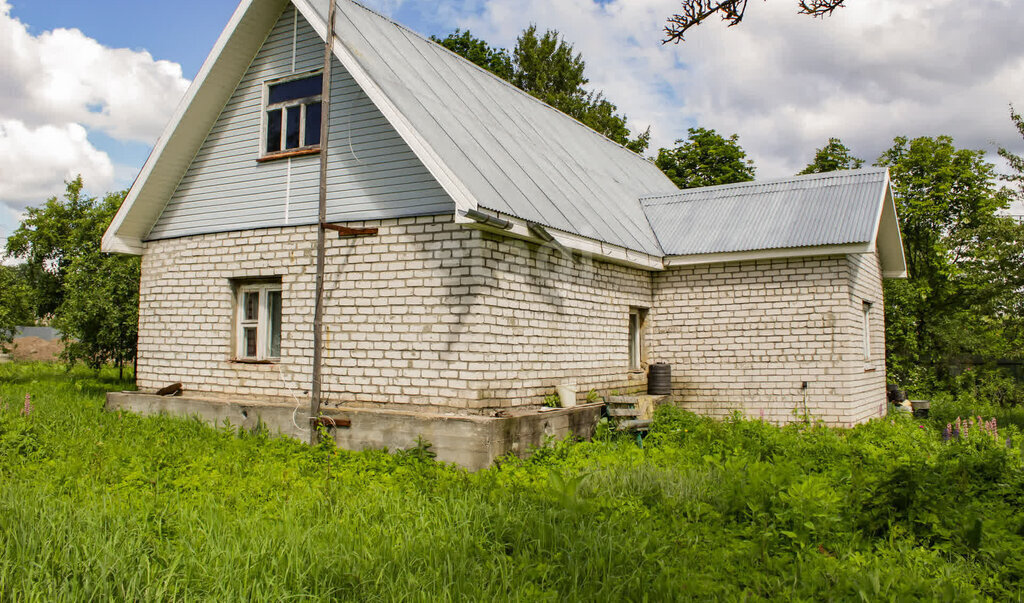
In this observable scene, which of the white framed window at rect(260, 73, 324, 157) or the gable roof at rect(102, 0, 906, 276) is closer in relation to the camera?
the gable roof at rect(102, 0, 906, 276)

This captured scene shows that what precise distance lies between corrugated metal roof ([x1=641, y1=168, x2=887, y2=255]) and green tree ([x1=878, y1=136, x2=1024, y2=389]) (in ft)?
34.7

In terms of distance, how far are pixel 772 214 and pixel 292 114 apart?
8.40 m

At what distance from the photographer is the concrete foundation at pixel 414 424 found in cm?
803

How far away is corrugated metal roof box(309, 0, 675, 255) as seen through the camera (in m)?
8.92

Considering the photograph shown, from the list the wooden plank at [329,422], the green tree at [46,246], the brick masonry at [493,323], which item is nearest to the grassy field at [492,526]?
the wooden plank at [329,422]

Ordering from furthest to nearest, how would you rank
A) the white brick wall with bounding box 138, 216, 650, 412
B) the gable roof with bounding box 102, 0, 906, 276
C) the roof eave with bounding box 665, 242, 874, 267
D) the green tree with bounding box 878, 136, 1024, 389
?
the green tree with bounding box 878, 136, 1024, 389, the roof eave with bounding box 665, 242, 874, 267, the gable roof with bounding box 102, 0, 906, 276, the white brick wall with bounding box 138, 216, 650, 412

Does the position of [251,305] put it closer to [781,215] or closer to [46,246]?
[781,215]

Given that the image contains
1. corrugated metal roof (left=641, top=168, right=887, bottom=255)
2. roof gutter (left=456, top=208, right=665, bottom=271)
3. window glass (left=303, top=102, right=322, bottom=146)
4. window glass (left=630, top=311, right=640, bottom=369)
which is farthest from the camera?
window glass (left=630, top=311, right=640, bottom=369)

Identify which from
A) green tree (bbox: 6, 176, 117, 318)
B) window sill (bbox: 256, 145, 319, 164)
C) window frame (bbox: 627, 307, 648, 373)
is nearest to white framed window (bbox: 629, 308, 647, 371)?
window frame (bbox: 627, 307, 648, 373)

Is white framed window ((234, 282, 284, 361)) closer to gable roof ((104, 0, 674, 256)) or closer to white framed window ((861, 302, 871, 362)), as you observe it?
gable roof ((104, 0, 674, 256))

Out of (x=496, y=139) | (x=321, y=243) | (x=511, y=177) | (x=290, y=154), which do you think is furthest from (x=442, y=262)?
(x=290, y=154)

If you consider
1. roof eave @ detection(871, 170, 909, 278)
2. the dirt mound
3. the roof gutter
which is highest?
roof eave @ detection(871, 170, 909, 278)

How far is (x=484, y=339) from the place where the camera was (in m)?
8.59

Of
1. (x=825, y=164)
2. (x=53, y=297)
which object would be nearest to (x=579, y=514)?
(x=825, y=164)
